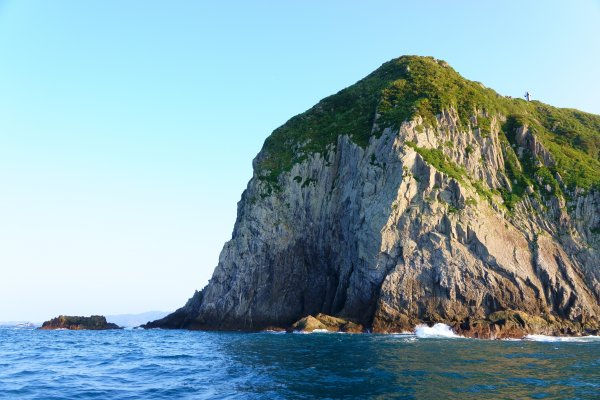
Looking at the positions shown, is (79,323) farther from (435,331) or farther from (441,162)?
(441,162)

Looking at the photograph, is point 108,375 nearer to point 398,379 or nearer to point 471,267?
point 398,379

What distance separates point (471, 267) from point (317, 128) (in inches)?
1644

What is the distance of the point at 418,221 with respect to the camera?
66438 millimetres

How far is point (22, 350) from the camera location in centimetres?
4962

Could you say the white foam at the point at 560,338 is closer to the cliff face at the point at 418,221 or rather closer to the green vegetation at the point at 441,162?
the cliff face at the point at 418,221

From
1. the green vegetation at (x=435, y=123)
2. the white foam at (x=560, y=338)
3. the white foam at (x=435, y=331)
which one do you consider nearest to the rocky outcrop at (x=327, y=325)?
the white foam at (x=435, y=331)

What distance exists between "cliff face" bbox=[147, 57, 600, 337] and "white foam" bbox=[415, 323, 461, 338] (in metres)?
1.62

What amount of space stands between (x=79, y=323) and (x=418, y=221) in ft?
246

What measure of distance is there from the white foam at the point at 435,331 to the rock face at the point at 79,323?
70.2 meters

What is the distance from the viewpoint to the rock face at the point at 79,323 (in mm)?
97625

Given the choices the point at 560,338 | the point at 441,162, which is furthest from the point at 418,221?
the point at 560,338

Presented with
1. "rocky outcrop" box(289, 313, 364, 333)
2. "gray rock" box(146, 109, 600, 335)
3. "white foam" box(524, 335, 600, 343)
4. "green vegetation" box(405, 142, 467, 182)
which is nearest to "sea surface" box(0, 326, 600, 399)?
"white foam" box(524, 335, 600, 343)

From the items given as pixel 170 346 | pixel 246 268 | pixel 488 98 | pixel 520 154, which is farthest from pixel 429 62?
pixel 170 346

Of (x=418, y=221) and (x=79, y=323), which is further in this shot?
(x=79, y=323)
